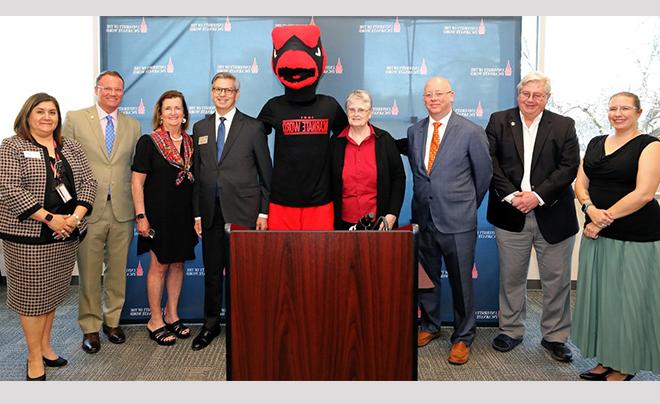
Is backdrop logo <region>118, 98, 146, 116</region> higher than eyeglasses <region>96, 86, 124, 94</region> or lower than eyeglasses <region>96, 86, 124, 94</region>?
lower

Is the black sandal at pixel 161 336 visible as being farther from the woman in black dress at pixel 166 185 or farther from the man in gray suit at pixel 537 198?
the man in gray suit at pixel 537 198

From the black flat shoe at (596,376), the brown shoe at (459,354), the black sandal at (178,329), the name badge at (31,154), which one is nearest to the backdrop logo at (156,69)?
the name badge at (31,154)

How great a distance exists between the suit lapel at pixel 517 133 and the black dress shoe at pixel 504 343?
3.78 feet

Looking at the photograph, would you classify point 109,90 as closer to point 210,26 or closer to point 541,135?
point 210,26

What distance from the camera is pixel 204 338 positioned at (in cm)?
380

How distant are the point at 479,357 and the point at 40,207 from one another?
8.79 ft

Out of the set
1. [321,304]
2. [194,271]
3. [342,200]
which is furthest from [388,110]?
[321,304]

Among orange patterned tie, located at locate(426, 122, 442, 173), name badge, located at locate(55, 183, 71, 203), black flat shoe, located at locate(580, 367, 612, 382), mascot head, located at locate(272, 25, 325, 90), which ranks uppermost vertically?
mascot head, located at locate(272, 25, 325, 90)

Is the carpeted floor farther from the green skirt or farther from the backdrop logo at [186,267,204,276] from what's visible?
the backdrop logo at [186,267,204,276]

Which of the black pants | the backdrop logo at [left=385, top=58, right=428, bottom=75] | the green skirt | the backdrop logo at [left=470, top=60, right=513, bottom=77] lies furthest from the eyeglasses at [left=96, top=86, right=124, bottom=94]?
the green skirt

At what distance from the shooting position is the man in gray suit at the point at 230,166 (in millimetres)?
3592

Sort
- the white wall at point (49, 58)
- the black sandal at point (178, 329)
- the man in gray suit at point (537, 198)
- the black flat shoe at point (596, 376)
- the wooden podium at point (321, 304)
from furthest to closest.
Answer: the white wall at point (49, 58) → the black sandal at point (178, 329) → the man in gray suit at point (537, 198) → the black flat shoe at point (596, 376) → the wooden podium at point (321, 304)

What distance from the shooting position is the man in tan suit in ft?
11.9

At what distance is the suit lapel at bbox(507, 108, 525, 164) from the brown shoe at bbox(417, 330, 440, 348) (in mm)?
1284
